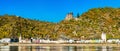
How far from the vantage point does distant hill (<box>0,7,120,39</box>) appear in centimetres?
15965

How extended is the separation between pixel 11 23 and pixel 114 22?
180 ft

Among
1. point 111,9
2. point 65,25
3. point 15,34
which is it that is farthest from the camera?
point 111,9

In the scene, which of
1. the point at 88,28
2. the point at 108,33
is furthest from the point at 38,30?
the point at 108,33

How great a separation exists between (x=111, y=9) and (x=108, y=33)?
139 ft

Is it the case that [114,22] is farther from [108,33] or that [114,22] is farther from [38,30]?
[38,30]

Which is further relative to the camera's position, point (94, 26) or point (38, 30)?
point (38, 30)

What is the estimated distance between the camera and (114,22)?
564 feet

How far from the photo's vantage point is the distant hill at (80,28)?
15965 cm

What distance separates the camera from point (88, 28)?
535 feet

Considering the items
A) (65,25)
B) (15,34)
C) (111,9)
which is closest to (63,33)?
(65,25)

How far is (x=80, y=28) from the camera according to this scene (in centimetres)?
16550

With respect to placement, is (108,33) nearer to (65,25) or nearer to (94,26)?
(94,26)

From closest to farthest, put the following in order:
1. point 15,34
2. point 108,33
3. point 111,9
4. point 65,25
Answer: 1. point 108,33
2. point 15,34
3. point 65,25
4. point 111,9

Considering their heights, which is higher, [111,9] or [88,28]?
[111,9]
